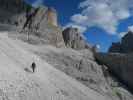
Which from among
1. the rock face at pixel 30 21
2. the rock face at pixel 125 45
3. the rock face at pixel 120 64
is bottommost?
the rock face at pixel 120 64

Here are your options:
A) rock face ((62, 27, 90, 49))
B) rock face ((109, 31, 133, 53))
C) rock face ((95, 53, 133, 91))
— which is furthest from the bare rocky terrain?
rock face ((109, 31, 133, 53))

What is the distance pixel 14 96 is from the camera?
20500mm

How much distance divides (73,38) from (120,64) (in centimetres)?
1995

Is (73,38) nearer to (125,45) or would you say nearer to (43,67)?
(125,45)

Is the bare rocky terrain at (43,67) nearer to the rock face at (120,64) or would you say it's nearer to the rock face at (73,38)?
the rock face at (120,64)

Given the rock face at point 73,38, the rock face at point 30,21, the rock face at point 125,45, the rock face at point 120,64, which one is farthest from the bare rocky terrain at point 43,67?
the rock face at point 125,45

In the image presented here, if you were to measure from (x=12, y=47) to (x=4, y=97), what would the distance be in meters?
15.3

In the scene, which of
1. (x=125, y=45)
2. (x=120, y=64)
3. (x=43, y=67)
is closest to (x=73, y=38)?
(x=125, y=45)

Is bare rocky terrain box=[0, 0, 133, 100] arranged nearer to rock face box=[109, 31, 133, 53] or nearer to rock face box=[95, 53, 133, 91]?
rock face box=[95, 53, 133, 91]

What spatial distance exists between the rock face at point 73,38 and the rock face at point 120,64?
48.1 feet

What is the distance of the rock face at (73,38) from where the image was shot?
199 ft

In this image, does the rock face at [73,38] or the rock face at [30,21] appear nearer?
the rock face at [30,21]

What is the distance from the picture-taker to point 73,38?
6219cm

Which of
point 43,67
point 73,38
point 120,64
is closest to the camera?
point 43,67
